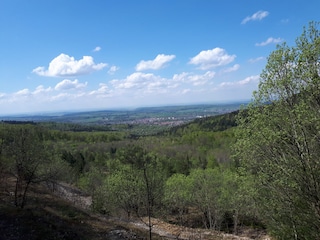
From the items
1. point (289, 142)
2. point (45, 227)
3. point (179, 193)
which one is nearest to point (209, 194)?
point (179, 193)

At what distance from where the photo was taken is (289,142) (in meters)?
12.3

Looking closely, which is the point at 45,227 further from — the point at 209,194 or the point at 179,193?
the point at 209,194

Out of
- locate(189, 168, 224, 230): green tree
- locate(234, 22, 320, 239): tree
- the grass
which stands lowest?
locate(189, 168, 224, 230): green tree

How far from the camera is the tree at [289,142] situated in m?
11.5

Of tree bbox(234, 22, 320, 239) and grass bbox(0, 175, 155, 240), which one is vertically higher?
tree bbox(234, 22, 320, 239)

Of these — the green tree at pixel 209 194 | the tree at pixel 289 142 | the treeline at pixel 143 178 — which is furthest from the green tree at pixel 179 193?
the tree at pixel 289 142

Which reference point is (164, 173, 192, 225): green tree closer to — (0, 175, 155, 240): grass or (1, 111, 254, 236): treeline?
(1, 111, 254, 236): treeline

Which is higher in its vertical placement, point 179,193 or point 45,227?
point 45,227

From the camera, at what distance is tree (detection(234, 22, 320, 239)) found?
1146 cm

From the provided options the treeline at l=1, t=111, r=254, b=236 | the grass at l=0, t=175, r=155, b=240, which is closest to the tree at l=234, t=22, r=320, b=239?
the treeline at l=1, t=111, r=254, b=236

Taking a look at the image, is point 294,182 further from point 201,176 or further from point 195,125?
point 195,125

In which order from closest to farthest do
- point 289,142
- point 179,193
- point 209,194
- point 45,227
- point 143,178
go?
1. point 289,142
2. point 143,178
3. point 45,227
4. point 209,194
5. point 179,193

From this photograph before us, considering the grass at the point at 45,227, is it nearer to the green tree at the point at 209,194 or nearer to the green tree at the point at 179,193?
the green tree at the point at 179,193

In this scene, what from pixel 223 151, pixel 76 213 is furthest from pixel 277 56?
pixel 223 151
